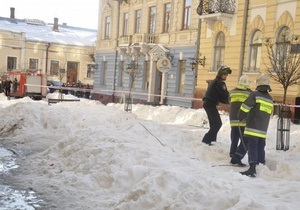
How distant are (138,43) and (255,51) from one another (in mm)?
10175

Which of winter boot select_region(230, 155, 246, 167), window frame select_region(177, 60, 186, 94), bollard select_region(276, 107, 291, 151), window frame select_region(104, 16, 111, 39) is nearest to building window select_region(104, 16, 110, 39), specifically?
window frame select_region(104, 16, 111, 39)

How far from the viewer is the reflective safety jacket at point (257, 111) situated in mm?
7699

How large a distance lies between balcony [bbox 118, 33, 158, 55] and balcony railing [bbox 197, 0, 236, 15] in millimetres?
5703

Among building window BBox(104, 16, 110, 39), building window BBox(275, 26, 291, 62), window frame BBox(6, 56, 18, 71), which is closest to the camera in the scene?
building window BBox(275, 26, 291, 62)

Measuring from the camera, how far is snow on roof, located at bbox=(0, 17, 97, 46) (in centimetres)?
5388

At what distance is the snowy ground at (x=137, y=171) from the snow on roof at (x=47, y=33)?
42.5 m

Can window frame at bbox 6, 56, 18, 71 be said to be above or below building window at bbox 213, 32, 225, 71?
below

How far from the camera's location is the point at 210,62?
915 inches

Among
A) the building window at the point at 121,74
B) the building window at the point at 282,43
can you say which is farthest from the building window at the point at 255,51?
the building window at the point at 121,74

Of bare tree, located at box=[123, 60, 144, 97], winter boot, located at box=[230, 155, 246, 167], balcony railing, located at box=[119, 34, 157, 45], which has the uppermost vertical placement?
balcony railing, located at box=[119, 34, 157, 45]

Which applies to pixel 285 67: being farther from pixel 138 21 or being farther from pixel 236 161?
pixel 138 21

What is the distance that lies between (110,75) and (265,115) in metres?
26.7

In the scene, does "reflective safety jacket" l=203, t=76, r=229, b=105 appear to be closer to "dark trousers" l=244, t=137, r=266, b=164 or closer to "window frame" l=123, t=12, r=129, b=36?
"dark trousers" l=244, t=137, r=266, b=164

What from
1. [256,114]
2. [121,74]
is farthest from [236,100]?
[121,74]
